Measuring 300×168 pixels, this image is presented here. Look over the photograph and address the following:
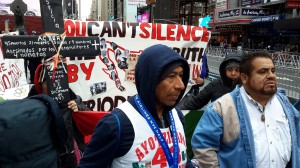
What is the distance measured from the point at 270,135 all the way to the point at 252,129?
0.49 feet

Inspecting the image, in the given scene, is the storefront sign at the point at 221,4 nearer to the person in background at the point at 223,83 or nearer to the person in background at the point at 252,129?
the person in background at the point at 223,83

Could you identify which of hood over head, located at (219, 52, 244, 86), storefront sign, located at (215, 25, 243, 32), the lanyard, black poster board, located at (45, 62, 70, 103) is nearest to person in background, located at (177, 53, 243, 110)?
hood over head, located at (219, 52, 244, 86)

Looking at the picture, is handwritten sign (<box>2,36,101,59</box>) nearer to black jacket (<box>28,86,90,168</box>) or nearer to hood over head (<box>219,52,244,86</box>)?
black jacket (<box>28,86,90,168</box>)

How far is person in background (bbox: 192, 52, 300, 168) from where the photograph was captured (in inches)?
103

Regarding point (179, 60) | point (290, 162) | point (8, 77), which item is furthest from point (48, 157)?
point (8, 77)

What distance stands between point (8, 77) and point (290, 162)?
178 inches

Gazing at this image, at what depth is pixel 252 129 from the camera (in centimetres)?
264

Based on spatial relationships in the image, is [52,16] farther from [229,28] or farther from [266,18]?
[229,28]

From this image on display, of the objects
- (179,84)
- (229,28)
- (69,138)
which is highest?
(229,28)

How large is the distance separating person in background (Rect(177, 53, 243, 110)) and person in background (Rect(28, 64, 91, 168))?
5.09ft

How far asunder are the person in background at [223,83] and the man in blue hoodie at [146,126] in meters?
2.09

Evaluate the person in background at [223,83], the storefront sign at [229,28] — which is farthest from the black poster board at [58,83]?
the storefront sign at [229,28]

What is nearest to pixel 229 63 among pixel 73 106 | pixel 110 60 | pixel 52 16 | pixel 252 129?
pixel 252 129

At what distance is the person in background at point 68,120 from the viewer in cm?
295
